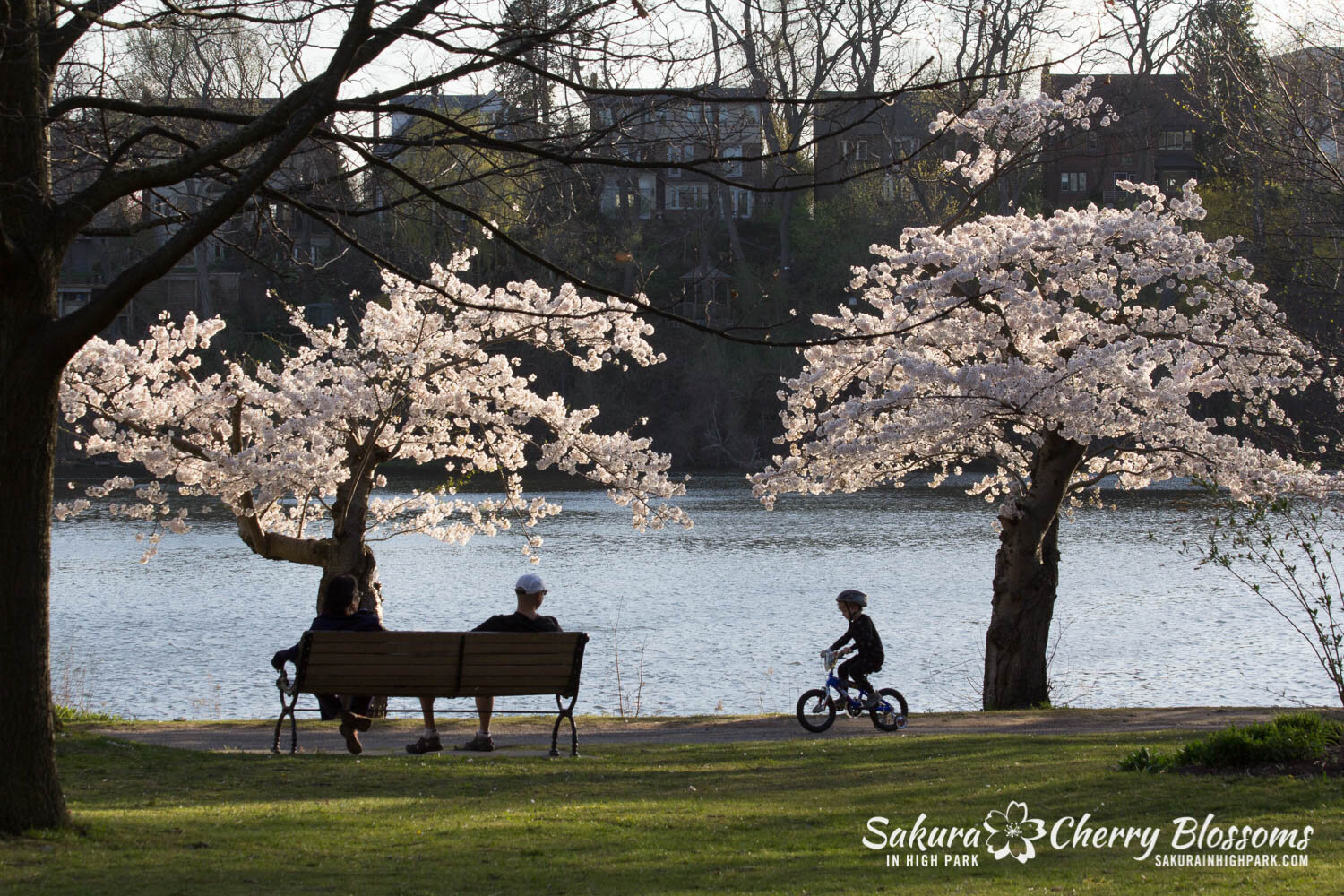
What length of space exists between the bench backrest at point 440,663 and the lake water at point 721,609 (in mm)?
7757

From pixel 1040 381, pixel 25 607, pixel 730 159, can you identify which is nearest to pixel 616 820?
pixel 25 607

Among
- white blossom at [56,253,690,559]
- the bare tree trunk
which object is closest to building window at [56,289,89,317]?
white blossom at [56,253,690,559]

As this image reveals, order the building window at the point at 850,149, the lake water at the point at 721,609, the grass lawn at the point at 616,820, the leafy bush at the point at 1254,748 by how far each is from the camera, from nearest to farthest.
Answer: the grass lawn at the point at 616,820
the building window at the point at 850,149
the leafy bush at the point at 1254,748
the lake water at the point at 721,609

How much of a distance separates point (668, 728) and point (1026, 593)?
5.17m

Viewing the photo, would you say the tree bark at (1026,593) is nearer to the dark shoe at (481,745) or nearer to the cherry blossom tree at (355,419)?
the cherry blossom tree at (355,419)

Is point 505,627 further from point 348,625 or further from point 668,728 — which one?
point 668,728

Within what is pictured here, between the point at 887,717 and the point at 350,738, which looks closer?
the point at 350,738

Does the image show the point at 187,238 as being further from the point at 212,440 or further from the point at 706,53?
the point at 212,440

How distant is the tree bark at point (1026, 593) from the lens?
613 inches

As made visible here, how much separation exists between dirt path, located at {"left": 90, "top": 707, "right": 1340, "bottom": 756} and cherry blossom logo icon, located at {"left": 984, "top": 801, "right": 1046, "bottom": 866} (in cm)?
395

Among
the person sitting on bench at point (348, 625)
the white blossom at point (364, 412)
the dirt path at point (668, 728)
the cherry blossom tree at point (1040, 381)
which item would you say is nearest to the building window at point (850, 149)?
the cherry blossom tree at point (1040, 381)

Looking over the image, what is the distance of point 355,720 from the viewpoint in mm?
9812

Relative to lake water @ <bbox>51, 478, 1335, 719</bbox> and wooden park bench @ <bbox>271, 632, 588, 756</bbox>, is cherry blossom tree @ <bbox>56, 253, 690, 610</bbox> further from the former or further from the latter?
wooden park bench @ <bbox>271, 632, 588, 756</bbox>

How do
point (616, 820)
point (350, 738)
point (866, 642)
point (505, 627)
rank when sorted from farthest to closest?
point (866, 642) → point (505, 627) → point (350, 738) → point (616, 820)
